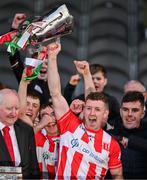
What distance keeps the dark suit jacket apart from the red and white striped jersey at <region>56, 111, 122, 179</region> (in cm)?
19

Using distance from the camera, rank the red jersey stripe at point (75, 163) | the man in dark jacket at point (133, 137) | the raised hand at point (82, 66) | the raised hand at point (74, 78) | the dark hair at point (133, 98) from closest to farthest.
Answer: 1. the red jersey stripe at point (75, 163)
2. the man in dark jacket at point (133, 137)
3. the dark hair at point (133, 98)
4. the raised hand at point (82, 66)
5. the raised hand at point (74, 78)

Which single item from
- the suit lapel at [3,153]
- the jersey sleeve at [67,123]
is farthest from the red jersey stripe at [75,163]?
the suit lapel at [3,153]

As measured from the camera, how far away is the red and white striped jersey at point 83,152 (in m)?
3.66

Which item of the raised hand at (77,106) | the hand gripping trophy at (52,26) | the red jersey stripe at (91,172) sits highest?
the hand gripping trophy at (52,26)

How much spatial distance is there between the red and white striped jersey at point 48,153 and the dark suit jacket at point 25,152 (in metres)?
0.45

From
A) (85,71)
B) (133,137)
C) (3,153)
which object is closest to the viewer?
(3,153)

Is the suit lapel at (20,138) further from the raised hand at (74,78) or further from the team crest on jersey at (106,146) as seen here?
the raised hand at (74,78)

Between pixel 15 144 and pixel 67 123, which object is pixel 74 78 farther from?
pixel 15 144

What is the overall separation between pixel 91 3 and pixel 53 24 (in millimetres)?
8405

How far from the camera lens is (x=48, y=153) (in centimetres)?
421

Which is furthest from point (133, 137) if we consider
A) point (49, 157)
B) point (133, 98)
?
point (49, 157)

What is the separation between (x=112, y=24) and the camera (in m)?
11.7

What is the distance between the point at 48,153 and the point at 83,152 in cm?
57

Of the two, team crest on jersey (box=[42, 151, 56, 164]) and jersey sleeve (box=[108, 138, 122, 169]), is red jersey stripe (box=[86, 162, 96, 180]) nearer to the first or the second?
jersey sleeve (box=[108, 138, 122, 169])
